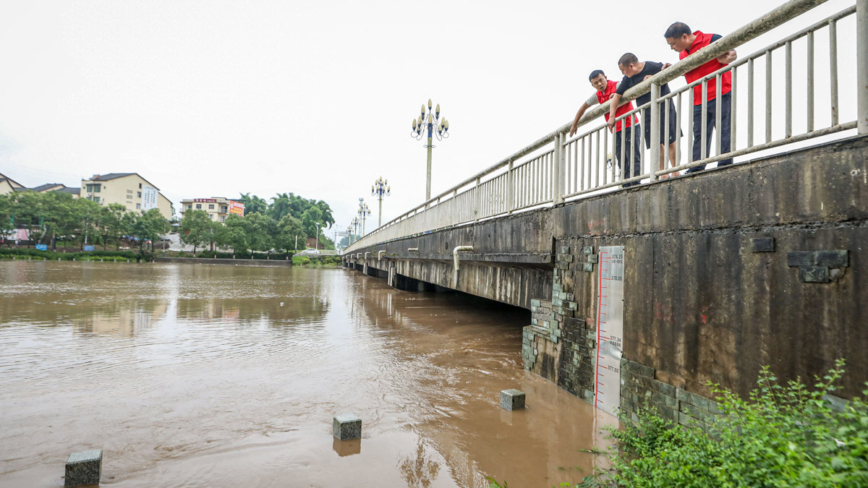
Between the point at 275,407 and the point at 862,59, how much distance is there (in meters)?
6.69

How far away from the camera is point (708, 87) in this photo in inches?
194

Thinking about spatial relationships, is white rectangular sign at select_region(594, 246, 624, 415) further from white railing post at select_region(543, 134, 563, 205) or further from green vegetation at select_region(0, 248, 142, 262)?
green vegetation at select_region(0, 248, 142, 262)

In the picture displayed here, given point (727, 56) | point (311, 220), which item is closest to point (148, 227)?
point (311, 220)

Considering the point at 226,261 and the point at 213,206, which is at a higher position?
the point at 213,206

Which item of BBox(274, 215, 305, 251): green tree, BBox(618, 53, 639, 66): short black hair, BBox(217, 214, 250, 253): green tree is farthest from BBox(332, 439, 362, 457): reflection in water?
BBox(274, 215, 305, 251): green tree

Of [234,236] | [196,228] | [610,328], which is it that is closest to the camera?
[610,328]

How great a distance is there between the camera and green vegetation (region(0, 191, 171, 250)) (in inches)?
2486

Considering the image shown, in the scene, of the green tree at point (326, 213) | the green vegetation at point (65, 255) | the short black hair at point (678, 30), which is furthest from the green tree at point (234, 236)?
the short black hair at point (678, 30)

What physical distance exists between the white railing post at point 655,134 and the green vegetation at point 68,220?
79.7 m

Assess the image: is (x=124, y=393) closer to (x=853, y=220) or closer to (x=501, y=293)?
(x=501, y=293)

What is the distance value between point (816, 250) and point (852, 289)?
13.6 inches

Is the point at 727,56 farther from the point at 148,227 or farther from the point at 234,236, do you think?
the point at 148,227

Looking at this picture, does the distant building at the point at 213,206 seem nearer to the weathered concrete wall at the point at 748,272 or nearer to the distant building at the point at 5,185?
the distant building at the point at 5,185

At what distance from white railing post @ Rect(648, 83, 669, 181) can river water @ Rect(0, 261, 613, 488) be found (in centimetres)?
296
